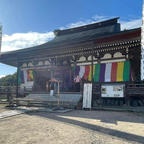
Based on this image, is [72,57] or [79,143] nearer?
[79,143]

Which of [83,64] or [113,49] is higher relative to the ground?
[113,49]

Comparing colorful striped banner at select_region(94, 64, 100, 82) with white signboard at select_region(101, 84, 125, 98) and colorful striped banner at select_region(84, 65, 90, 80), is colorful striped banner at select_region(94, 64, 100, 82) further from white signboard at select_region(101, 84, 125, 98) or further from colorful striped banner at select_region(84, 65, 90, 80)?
white signboard at select_region(101, 84, 125, 98)

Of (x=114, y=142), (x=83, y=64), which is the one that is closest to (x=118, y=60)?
(x=83, y=64)

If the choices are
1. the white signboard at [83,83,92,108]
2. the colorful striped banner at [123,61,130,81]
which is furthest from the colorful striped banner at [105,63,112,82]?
the white signboard at [83,83,92,108]

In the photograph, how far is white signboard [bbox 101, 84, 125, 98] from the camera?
823 centimetres

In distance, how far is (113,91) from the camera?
8461 millimetres

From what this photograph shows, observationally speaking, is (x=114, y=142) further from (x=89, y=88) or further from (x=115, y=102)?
(x=115, y=102)

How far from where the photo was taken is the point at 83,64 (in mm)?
11703

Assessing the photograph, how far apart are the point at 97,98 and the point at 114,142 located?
6.75 meters

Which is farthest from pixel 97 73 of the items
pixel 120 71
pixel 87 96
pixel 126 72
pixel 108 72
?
pixel 87 96

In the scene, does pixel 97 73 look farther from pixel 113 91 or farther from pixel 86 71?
pixel 113 91

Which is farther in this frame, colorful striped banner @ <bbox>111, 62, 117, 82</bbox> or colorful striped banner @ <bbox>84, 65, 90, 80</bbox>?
colorful striped banner @ <bbox>84, 65, 90, 80</bbox>

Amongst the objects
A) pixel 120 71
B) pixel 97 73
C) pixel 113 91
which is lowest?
pixel 113 91

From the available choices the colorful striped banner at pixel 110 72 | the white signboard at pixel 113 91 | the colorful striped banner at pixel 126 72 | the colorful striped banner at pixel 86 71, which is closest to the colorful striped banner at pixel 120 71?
the colorful striped banner at pixel 110 72
